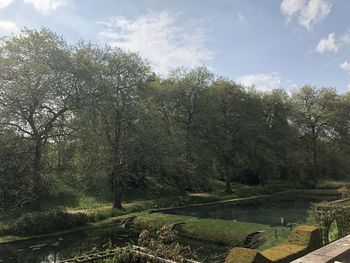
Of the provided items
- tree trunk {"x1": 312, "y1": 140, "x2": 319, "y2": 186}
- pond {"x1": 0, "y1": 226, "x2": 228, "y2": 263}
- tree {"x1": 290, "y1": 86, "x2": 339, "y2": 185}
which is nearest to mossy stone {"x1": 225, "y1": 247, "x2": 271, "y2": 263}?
pond {"x1": 0, "y1": 226, "x2": 228, "y2": 263}

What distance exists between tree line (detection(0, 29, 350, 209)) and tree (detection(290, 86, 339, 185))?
173mm

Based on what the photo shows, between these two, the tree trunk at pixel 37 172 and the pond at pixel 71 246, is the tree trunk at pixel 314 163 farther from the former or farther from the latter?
the tree trunk at pixel 37 172

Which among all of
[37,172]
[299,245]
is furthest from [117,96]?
[299,245]

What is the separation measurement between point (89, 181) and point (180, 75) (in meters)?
22.4

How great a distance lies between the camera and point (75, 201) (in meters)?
42.0

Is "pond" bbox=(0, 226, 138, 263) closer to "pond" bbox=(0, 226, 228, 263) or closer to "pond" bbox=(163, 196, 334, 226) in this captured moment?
"pond" bbox=(0, 226, 228, 263)

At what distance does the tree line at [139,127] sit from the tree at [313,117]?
17 centimetres

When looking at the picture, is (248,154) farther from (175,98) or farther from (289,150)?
(175,98)

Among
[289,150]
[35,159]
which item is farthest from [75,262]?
[289,150]

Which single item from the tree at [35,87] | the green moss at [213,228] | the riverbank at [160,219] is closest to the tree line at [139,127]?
the tree at [35,87]

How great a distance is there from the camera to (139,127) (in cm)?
4319

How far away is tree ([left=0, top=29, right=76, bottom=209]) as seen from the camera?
32750mm

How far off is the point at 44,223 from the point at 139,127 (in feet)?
53.1

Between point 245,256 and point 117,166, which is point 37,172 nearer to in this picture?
point 117,166
